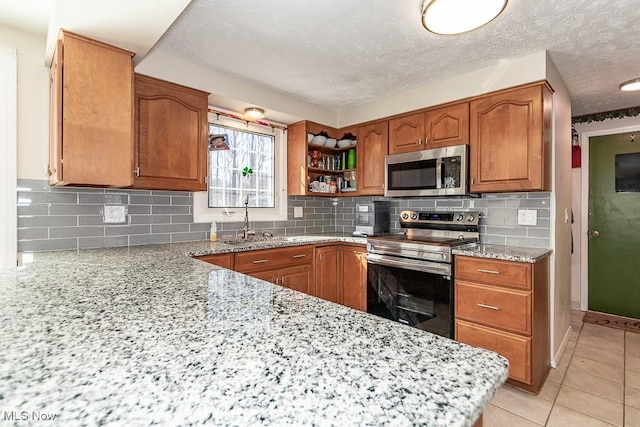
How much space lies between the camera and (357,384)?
486mm

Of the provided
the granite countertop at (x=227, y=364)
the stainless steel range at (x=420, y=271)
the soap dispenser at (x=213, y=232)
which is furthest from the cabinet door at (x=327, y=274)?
the granite countertop at (x=227, y=364)

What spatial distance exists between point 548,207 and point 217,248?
98.3 inches

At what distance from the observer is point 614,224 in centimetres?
332

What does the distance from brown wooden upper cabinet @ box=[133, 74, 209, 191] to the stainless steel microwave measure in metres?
1.70

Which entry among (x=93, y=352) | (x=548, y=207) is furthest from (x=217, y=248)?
(x=548, y=207)

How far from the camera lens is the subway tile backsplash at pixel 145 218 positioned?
1985 millimetres

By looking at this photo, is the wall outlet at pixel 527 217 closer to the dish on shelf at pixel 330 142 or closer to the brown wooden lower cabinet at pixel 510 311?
the brown wooden lower cabinet at pixel 510 311

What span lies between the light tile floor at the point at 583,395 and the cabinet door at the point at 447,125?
6.10ft

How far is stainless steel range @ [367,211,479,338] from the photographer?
2.33 metres

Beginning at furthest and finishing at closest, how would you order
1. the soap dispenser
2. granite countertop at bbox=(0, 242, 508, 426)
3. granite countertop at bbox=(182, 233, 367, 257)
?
the soap dispenser < granite countertop at bbox=(182, 233, 367, 257) < granite countertop at bbox=(0, 242, 508, 426)

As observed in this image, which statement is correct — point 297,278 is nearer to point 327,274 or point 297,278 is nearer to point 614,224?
point 327,274

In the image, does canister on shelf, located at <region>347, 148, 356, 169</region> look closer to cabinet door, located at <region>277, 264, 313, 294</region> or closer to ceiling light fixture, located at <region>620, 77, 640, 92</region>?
cabinet door, located at <region>277, 264, 313, 294</region>

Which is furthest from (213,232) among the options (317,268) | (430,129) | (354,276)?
(430,129)

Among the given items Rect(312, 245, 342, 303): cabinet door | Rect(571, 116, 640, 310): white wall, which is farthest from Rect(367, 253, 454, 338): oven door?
Rect(571, 116, 640, 310): white wall
